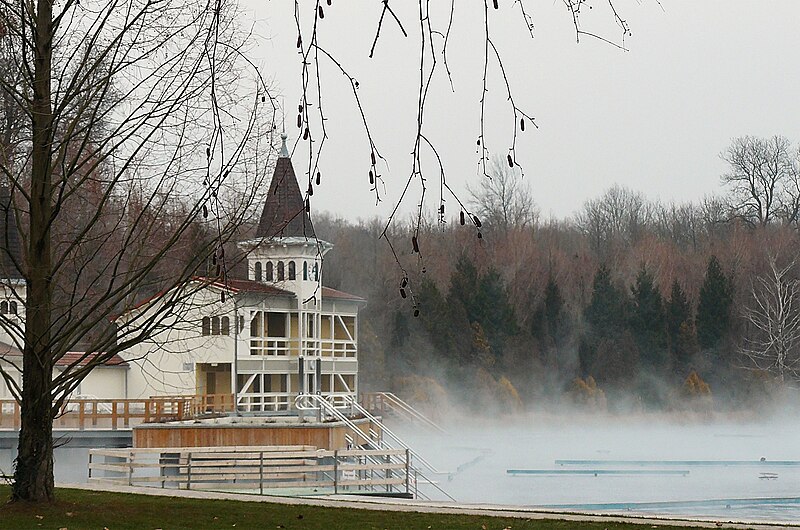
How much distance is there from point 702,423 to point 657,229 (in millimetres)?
27848

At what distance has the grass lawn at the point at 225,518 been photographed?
15.1 metres

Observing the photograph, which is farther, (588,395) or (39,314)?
(588,395)

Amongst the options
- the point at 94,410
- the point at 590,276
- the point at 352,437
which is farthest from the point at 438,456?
the point at 590,276

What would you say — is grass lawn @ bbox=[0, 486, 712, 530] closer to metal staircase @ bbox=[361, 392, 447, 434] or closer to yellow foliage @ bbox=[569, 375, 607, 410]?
metal staircase @ bbox=[361, 392, 447, 434]

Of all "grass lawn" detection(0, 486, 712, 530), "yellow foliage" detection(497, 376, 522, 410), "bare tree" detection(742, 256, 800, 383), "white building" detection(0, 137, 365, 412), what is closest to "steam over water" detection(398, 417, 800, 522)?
"yellow foliage" detection(497, 376, 522, 410)

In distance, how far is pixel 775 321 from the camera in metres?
63.9

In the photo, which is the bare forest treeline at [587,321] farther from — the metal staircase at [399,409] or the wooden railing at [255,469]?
the wooden railing at [255,469]

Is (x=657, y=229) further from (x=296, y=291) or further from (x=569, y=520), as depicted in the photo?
(x=569, y=520)

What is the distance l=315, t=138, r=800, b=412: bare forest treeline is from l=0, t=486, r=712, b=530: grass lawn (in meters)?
38.1

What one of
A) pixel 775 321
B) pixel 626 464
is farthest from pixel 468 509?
pixel 775 321

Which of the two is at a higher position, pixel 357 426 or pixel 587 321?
pixel 587 321

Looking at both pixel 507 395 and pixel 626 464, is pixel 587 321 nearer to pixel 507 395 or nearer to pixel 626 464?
pixel 507 395

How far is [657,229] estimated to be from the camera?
3297 inches

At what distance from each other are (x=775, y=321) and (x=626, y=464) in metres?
26.2
